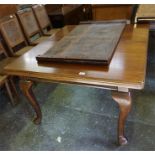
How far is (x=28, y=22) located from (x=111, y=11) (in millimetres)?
1261

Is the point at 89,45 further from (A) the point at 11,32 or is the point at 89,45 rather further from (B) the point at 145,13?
(A) the point at 11,32

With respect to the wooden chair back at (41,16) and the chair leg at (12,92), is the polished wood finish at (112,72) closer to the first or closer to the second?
the chair leg at (12,92)

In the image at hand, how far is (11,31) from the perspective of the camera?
2213mm

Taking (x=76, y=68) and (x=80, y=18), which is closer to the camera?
(x=76, y=68)

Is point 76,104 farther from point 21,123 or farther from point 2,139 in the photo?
point 2,139

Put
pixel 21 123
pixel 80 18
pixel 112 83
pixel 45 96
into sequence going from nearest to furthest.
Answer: pixel 112 83 < pixel 21 123 < pixel 45 96 < pixel 80 18

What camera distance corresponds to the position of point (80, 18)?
10.7 ft

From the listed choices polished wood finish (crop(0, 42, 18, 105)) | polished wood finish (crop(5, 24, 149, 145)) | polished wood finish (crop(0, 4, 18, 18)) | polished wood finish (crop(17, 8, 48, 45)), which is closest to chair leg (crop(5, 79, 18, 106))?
polished wood finish (crop(0, 42, 18, 105))

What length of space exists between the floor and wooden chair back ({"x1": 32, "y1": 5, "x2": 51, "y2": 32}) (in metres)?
1.06

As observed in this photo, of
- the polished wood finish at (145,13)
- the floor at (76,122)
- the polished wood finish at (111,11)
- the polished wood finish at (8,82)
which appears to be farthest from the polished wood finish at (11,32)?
the polished wood finish at (145,13)

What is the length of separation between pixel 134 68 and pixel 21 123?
115 centimetres

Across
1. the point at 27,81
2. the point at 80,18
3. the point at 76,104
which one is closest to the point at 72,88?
the point at 76,104

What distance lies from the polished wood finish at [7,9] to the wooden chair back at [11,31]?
0.12m

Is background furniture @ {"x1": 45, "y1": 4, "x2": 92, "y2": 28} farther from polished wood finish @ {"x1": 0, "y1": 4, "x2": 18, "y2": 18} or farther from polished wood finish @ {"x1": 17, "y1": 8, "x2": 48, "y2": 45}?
polished wood finish @ {"x1": 0, "y1": 4, "x2": 18, "y2": 18}
